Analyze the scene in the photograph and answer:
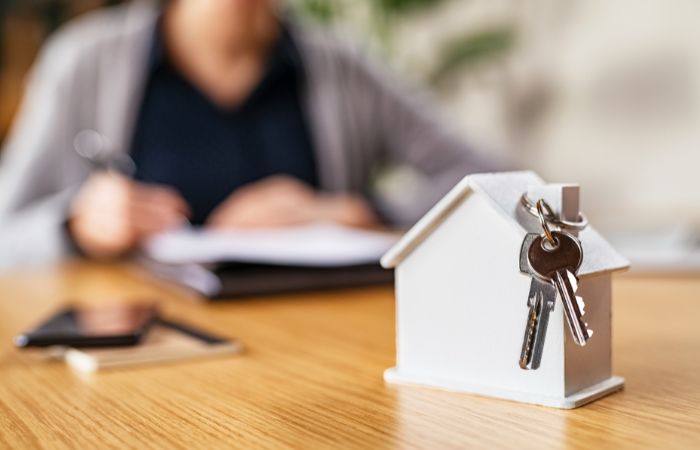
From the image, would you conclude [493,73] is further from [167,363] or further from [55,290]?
→ [167,363]

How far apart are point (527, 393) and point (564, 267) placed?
0.23 ft

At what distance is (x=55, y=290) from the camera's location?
0.92 m

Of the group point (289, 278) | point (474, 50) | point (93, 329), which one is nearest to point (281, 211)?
point (289, 278)

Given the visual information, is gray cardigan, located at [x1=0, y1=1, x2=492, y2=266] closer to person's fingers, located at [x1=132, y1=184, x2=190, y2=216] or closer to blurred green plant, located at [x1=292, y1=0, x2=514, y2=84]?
person's fingers, located at [x1=132, y1=184, x2=190, y2=216]

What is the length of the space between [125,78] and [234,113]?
239 millimetres

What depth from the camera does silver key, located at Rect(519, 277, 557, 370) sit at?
367 millimetres

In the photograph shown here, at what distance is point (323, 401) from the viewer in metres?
0.42

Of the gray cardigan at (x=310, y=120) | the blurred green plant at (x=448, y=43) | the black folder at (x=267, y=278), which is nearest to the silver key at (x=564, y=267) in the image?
the black folder at (x=267, y=278)

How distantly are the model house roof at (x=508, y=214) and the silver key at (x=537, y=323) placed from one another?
0.07 feet

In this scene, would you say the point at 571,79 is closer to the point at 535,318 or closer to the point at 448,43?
the point at 448,43

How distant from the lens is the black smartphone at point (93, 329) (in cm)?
52

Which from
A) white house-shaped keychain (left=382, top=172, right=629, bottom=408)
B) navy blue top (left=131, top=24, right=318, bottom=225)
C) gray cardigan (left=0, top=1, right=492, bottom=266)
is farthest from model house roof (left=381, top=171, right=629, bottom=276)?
navy blue top (left=131, top=24, right=318, bottom=225)

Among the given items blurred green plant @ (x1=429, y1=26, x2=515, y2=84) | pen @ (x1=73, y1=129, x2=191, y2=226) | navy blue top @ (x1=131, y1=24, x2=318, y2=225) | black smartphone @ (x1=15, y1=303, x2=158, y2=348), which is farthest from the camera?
blurred green plant @ (x1=429, y1=26, x2=515, y2=84)

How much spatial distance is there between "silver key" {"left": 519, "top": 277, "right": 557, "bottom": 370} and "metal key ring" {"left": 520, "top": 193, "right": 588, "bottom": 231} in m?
0.03
